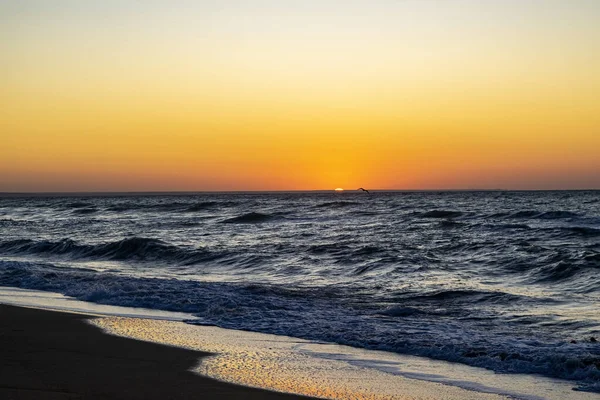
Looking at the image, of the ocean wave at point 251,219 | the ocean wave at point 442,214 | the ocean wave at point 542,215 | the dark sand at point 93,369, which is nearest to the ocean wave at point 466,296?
the dark sand at point 93,369

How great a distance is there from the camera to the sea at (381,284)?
8.93 m

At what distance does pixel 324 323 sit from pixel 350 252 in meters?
11.1

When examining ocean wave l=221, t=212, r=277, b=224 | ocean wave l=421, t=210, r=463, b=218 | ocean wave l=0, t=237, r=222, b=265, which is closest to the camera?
ocean wave l=0, t=237, r=222, b=265

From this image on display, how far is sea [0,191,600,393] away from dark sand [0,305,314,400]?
8.00 ft

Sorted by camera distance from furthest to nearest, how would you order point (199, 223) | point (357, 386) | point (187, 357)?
point (199, 223) < point (187, 357) < point (357, 386)

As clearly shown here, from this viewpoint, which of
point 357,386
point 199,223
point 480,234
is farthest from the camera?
point 199,223

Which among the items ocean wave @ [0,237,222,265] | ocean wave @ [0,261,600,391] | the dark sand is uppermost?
the dark sand

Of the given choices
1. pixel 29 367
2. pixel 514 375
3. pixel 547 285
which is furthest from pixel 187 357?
pixel 547 285

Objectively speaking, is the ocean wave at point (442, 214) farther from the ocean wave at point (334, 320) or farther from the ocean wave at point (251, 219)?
the ocean wave at point (334, 320)

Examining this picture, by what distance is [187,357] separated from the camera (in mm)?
7707

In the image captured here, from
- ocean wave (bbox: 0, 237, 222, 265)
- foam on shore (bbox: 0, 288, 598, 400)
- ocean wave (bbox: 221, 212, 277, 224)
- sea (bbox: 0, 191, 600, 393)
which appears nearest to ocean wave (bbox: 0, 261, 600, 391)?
sea (bbox: 0, 191, 600, 393)

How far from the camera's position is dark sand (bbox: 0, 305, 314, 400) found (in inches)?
235

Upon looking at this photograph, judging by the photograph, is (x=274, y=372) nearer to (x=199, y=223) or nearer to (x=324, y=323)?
(x=324, y=323)

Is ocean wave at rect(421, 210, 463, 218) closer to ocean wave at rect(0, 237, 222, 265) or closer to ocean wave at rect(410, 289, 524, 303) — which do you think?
ocean wave at rect(0, 237, 222, 265)
